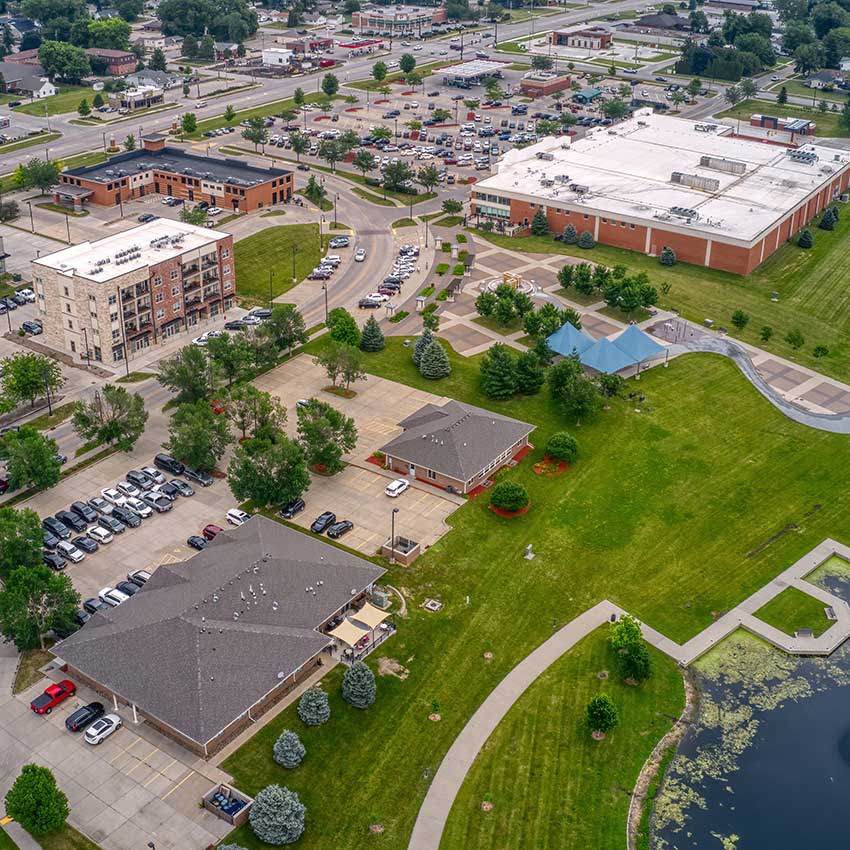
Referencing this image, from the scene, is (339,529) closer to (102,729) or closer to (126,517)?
(126,517)

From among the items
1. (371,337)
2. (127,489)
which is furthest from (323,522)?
(371,337)

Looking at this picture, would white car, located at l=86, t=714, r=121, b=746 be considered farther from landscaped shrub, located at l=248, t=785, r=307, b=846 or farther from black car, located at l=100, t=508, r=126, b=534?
black car, located at l=100, t=508, r=126, b=534

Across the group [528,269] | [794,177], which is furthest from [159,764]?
[794,177]

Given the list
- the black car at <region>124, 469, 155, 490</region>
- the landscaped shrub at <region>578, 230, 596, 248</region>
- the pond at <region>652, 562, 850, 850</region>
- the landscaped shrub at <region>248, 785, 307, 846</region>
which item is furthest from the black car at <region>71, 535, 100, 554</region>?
the landscaped shrub at <region>578, 230, 596, 248</region>

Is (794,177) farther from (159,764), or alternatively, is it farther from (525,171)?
(159,764)

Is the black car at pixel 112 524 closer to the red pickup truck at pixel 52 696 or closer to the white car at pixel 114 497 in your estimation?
the white car at pixel 114 497

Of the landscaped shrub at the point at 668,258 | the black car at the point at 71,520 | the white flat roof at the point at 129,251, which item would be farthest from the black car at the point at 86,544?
the landscaped shrub at the point at 668,258
